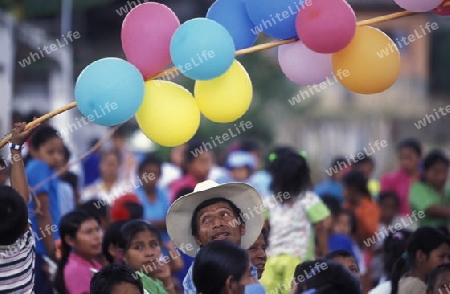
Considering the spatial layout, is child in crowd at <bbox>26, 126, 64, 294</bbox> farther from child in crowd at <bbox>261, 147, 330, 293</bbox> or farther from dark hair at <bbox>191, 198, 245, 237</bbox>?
dark hair at <bbox>191, 198, 245, 237</bbox>

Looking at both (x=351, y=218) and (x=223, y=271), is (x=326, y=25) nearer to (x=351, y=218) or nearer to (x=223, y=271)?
(x=223, y=271)

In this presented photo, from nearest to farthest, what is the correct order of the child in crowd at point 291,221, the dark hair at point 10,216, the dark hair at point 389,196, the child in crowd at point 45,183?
the dark hair at point 10,216, the child in crowd at point 291,221, the child in crowd at point 45,183, the dark hair at point 389,196

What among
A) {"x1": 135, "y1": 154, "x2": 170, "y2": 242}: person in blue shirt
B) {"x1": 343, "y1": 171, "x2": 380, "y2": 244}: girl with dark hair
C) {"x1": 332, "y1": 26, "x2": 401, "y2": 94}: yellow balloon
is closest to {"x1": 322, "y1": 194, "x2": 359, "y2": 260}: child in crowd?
{"x1": 343, "y1": 171, "x2": 380, "y2": 244}: girl with dark hair

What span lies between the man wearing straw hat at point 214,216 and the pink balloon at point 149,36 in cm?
70

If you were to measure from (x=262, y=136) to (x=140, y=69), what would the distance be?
791 inches

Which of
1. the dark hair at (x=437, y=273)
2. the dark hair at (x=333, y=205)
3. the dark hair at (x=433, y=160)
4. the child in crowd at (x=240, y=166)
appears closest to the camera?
the dark hair at (x=437, y=273)

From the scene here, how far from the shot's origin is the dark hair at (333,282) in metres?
4.33

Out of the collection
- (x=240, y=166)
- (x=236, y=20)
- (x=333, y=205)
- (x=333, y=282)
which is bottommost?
(x=333, y=282)

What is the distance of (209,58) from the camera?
5.36m

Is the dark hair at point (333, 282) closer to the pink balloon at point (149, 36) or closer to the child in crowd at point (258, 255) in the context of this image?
the child in crowd at point (258, 255)

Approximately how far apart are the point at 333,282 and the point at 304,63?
73.7 inches

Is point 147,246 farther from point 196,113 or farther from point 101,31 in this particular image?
point 101,31

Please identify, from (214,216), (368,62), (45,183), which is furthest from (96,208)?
(368,62)

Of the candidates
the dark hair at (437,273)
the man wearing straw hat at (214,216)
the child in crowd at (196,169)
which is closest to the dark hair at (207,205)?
the man wearing straw hat at (214,216)
